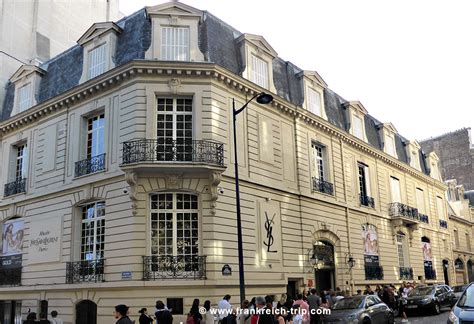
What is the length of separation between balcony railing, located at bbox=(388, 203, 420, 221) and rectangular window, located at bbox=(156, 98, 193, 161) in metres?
17.3

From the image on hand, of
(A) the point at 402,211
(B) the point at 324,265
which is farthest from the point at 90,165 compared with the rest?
(A) the point at 402,211

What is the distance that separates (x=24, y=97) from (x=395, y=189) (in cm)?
2310

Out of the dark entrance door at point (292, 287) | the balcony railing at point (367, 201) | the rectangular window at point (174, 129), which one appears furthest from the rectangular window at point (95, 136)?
the balcony railing at point (367, 201)

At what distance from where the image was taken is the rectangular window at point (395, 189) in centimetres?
3156

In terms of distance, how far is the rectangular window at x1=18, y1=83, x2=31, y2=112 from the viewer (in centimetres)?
2272

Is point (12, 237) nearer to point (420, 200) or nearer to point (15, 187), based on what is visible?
point (15, 187)

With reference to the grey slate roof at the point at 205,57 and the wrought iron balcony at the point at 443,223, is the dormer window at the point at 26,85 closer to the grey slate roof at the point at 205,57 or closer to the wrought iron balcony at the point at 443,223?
the grey slate roof at the point at 205,57

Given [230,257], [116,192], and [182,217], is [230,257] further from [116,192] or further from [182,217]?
[116,192]

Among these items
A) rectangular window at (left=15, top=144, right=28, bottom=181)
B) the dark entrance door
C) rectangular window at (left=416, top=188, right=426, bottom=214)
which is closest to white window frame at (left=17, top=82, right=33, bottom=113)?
rectangular window at (left=15, top=144, right=28, bottom=181)

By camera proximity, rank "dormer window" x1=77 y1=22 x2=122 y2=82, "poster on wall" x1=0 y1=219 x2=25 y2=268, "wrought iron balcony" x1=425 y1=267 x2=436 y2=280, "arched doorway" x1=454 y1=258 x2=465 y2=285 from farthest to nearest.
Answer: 1. "arched doorway" x1=454 y1=258 x2=465 y2=285
2. "wrought iron balcony" x1=425 y1=267 x2=436 y2=280
3. "poster on wall" x1=0 y1=219 x2=25 y2=268
4. "dormer window" x1=77 y1=22 x2=122 y2=82

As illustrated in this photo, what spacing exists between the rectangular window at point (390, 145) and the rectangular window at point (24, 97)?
72.0 ft

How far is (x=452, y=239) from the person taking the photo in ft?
138

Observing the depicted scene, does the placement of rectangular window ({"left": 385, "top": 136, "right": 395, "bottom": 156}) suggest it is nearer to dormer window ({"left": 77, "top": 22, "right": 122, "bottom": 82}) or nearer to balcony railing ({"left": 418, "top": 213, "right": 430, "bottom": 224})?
balcony railing ({"left": 418, "top": 213, "right": 430, "bottom": 224})

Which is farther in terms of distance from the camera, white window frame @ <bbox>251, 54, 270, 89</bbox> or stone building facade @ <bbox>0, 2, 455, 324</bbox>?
white window frame @ <bbox>251, 54, 270, 89</bbox>
